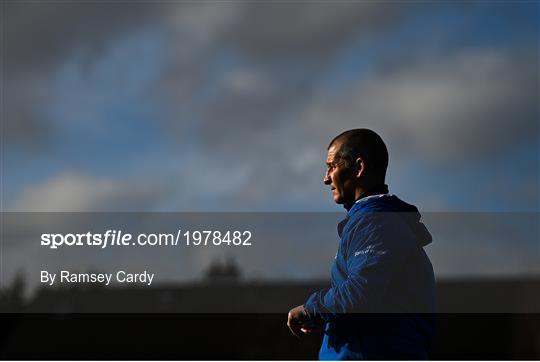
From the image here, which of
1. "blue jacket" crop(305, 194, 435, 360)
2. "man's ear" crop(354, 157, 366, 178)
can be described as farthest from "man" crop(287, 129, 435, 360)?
"man's ear" crop(354, 157, 366, 178)

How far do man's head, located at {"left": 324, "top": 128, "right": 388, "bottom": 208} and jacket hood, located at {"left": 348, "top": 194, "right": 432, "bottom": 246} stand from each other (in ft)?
0.36

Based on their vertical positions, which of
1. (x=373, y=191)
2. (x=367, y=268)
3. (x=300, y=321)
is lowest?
(x=300, y=321)

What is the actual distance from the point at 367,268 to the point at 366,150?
69 cm

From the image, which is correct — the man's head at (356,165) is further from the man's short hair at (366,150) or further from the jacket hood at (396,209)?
the jacket hood at (396,209)

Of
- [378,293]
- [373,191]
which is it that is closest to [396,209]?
[373,191]

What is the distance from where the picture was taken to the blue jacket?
145 inches

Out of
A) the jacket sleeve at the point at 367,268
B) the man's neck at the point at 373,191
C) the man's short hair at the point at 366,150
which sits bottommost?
the jacket sleeve at the point at 367,268

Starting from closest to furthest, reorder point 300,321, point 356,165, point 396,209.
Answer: point 300,321 → point 396,209 → point 356,165

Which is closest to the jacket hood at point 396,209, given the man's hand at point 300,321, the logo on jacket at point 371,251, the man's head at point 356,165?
the man's head at point 356,165

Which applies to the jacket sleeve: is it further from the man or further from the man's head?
the man's head

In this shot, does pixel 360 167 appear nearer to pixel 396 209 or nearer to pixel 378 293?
pixel 396 209

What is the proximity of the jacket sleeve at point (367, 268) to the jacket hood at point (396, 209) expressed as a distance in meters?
0.08

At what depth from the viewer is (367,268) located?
3.68 meters

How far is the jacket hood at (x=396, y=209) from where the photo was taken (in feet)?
12.8
